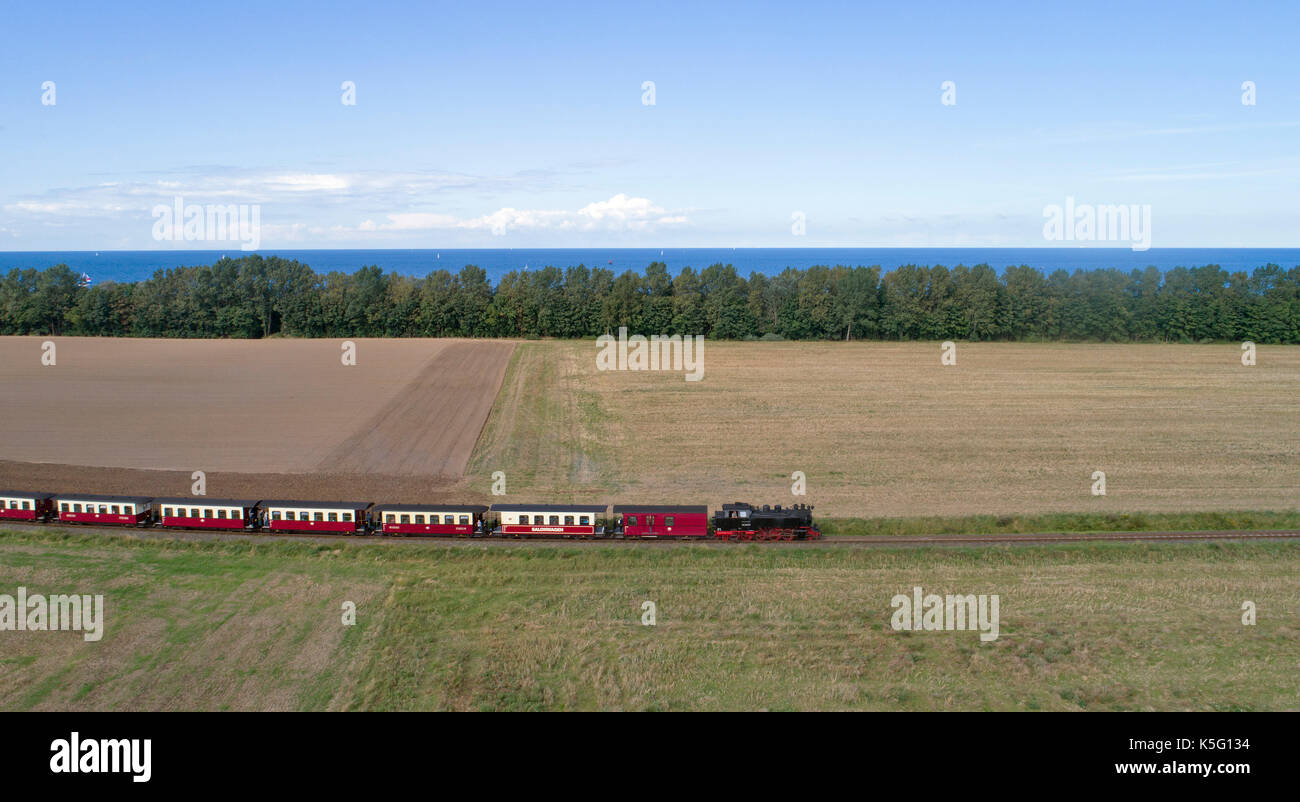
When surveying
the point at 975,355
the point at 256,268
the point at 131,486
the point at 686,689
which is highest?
the point at 256,268

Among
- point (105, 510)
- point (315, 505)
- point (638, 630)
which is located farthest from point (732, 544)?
point (105, 510)

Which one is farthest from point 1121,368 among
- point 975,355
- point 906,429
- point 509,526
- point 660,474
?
point 509,526

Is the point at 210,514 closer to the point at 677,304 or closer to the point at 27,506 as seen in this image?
A: the point at 27,506

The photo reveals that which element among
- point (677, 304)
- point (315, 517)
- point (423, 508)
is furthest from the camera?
point (677, 304)

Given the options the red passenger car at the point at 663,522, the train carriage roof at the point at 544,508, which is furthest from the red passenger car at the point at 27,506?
the red passenger car at the point at 663,522

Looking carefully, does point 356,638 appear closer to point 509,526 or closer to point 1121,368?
point 509,526
